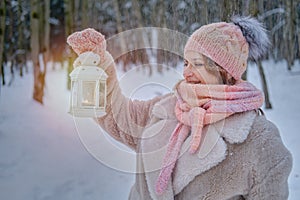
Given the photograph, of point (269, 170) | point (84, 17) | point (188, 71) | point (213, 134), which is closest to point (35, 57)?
point (84, 17)

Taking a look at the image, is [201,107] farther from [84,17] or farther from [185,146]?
[84,17]

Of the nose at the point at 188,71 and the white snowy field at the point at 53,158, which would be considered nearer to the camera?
the nose at the point at 188,71

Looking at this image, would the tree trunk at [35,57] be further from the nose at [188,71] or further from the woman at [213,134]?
the nose at [188,71]

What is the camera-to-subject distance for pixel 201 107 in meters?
1.77

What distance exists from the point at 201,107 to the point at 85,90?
0.54m

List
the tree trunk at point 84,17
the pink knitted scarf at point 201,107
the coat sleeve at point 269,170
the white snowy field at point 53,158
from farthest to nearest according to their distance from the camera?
the tree trunk at point 84,17
the white snowy field at point 53,158
the pink knitted scarf at point 201,107
the coat sleeve at point 269,170

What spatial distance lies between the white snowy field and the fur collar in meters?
3.06

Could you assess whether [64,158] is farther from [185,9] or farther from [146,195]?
[146,195]

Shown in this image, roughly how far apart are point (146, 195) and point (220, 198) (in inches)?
13.4

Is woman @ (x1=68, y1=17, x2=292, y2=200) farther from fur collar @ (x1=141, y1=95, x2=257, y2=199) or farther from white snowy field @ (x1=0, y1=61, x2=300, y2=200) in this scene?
white snowy field @ (x1=0, y1=61, x2=300, y2=200)

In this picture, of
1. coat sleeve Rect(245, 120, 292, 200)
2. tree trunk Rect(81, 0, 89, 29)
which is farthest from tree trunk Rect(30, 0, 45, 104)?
coat sleeve Rect(245, 120, 292, 200)

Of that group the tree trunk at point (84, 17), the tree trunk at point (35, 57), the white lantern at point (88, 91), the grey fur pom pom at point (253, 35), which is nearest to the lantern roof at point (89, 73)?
the white lantern at point (88, 91)

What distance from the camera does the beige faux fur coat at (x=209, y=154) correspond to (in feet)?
5.37

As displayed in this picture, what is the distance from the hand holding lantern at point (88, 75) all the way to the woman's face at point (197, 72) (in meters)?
0.39
